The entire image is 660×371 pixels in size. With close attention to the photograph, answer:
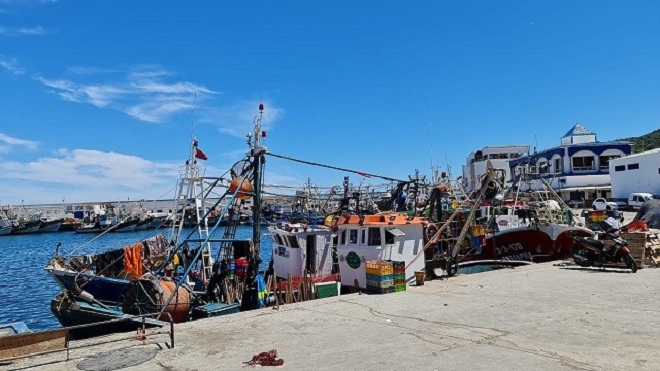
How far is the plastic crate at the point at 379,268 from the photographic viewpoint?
14.1 m

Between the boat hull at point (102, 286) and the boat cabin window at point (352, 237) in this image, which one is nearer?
the boat hull at point (102, 286)

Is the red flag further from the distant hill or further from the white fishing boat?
the distant hill

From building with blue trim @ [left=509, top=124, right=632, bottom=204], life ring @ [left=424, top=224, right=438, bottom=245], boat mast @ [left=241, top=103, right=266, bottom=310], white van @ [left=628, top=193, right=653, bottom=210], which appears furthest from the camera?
building with blue trim @ [left=509, top=124, right=632, bottom=204]

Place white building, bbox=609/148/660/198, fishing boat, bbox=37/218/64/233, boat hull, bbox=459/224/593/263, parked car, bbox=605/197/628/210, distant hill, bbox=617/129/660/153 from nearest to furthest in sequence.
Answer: boat hull, bbox=459/224/593/263
parked car, bbox=605/197/628/210
white building, bbox=609/148/660/198
fishing boat, bbox=37/218/64/233
distant hill, bbox=617/129/660/153

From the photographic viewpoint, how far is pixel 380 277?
14.0m

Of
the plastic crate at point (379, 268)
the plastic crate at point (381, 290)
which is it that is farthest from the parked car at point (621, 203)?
the plastic crate at point (381, 290)

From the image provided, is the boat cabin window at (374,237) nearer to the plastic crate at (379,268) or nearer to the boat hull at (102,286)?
the plastic crate at (379,268)

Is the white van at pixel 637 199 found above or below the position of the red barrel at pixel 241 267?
above

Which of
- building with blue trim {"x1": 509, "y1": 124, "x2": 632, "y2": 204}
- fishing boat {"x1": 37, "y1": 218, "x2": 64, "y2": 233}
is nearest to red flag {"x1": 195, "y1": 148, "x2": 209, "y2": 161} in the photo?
building with blue trim {"x1": 509, "y1": 124, "x2": 632, "y2": 204}

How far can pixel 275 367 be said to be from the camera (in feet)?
24.7

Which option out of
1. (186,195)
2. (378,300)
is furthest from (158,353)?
(186,195)

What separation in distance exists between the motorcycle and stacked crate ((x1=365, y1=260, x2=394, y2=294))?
7648mm

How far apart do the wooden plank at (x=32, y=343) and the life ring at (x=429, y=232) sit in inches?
470

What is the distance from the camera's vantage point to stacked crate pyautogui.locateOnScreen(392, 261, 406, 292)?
1434 cm
